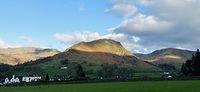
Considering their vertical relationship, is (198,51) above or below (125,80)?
above

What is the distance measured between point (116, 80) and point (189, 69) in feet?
108

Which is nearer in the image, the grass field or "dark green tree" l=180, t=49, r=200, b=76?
the grass field

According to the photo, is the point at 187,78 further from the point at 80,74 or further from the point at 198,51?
the point at 80,74

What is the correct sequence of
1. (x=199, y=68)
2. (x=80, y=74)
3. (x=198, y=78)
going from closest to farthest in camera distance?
1. (x=198, y=78)
2. (x=199, y=68)
3. (x=80, y=74)

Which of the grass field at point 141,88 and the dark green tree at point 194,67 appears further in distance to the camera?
the dark green tree at point 194,67

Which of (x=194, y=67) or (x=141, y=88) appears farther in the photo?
(x=194, y=67)

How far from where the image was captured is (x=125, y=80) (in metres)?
110

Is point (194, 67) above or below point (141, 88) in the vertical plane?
above

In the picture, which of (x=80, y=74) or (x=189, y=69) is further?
(x=80, y=74)

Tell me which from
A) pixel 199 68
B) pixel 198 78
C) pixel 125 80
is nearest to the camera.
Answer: pixel 198 78

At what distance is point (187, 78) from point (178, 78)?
2.74 m

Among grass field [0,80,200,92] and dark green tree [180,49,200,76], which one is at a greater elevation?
dark green tree [180,49,200,76]

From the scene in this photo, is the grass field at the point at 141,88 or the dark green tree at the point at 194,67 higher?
the dark green tree at the point at 194,67

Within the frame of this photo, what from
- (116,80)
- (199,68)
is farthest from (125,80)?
(199,68)
